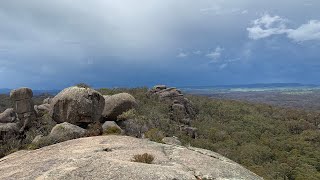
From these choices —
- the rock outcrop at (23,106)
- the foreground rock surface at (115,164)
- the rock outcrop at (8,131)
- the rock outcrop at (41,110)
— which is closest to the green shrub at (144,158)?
the foreground rock surface at (115,164)

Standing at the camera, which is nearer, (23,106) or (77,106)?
(77,106)

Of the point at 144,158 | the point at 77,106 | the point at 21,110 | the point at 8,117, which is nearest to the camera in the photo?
the point at 144,158

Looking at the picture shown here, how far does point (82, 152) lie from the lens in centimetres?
1482

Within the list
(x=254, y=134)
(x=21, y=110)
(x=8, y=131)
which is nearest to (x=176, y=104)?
(x=254, y=134)

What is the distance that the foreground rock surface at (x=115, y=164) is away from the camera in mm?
12055

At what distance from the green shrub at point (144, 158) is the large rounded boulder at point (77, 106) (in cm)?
2155

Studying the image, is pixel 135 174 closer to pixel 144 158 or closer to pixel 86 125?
pixel 144 158

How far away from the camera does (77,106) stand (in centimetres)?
3453

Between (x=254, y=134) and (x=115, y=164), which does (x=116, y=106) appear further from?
(x=254, y=134)

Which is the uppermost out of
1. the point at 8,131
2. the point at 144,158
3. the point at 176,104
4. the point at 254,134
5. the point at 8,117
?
the point at 144,158

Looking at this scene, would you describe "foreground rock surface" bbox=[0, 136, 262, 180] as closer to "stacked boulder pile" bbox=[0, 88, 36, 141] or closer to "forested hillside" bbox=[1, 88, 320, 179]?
"stacked boulder pile" bbox=[0, 88, 36, 141]

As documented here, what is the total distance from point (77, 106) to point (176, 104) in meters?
74.1

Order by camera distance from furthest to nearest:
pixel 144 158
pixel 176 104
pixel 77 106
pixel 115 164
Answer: pixel 176 104 < pixel 77 106 < pixel 144 158 < pixel 115 164

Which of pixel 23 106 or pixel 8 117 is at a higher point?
pixel 23 106
